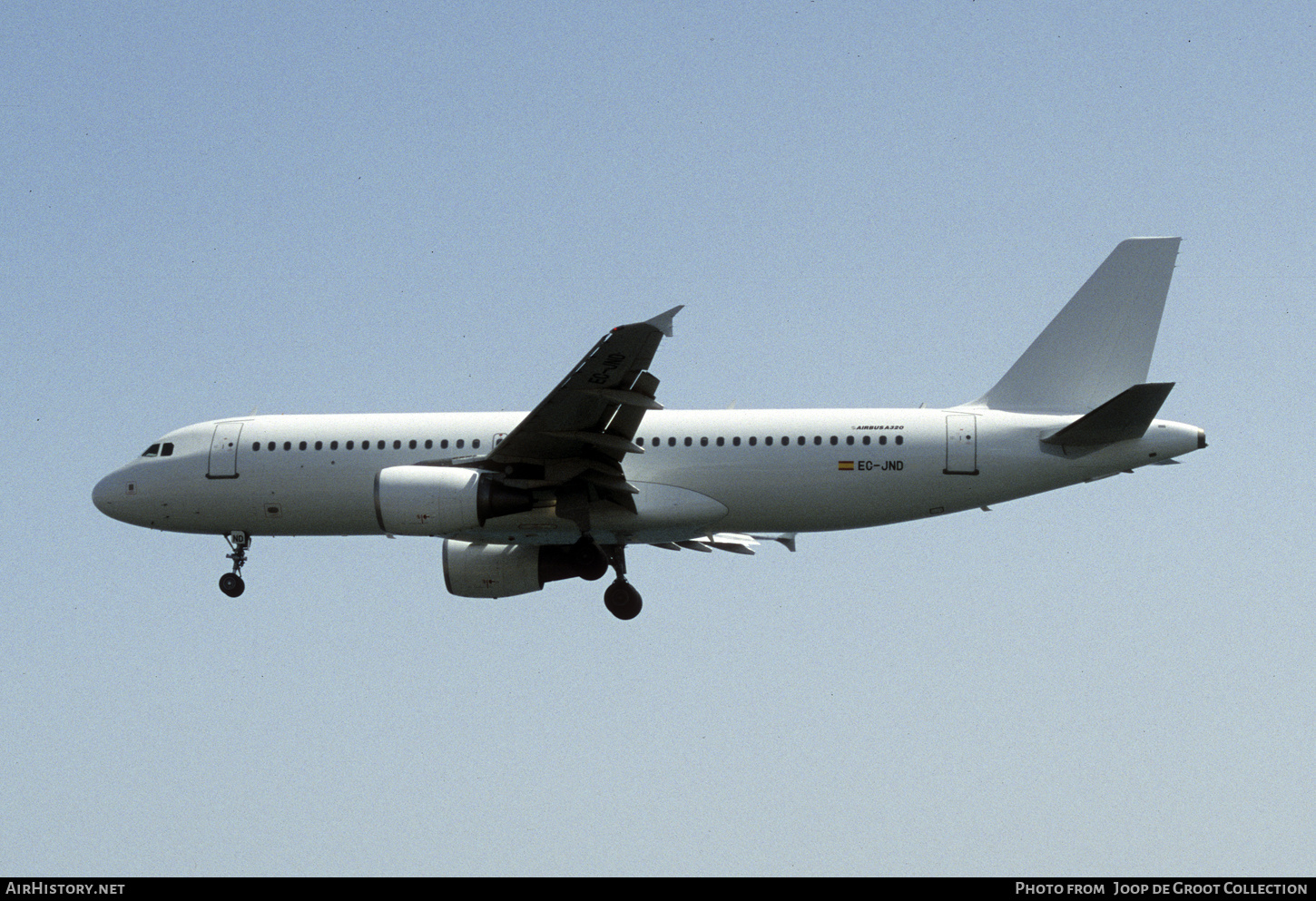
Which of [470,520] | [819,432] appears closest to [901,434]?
[819,432]

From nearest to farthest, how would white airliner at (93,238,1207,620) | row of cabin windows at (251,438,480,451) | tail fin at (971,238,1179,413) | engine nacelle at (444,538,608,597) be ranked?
white airliner at (93,238,1207,620), tail fin at (971,238,1179,413), row of cabin windows at (251,438,480,451), engine nacelle at (444,538,608,597)

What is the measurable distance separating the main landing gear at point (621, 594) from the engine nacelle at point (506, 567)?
2.67 feet

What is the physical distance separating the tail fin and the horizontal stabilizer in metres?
1.56

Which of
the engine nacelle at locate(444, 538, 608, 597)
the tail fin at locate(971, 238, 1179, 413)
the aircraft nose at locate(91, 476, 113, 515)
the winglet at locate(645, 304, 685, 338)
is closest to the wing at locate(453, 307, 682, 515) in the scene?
the winglet at locate(645, 304, 685, 338)

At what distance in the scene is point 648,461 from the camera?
26062mm

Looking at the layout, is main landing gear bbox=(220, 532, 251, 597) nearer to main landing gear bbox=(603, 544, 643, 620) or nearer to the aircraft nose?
the aircraft nose

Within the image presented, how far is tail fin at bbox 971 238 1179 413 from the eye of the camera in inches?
1037

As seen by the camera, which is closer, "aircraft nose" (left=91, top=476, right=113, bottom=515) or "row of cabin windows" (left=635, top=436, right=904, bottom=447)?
"row of cabin windows" (left=635, top=436, right=904, bottom=447)

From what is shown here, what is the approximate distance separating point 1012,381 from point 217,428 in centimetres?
1600

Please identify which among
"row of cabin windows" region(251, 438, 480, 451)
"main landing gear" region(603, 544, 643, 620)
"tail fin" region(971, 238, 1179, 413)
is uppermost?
"tail fin" region(971, 238, 1179, 413)

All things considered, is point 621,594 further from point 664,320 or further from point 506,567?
point 664,320

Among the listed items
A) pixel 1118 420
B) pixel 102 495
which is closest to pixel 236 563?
pixel 102 495

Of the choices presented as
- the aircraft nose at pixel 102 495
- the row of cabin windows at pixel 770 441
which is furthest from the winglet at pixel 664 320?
the aircraft nose at pixel 102 495
